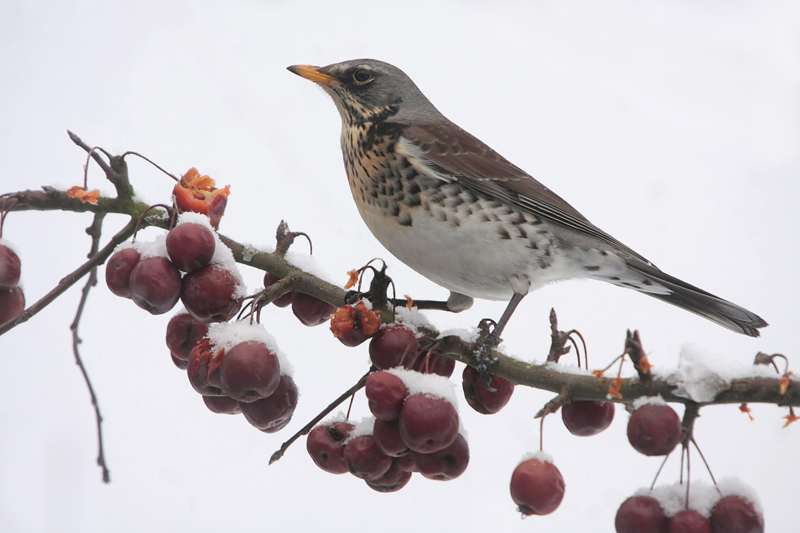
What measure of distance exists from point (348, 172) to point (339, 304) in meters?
0.87

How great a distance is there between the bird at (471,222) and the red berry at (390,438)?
660 millimetres

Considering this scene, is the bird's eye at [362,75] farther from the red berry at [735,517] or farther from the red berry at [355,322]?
the red berry at [735,517]

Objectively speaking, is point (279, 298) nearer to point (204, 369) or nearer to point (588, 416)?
point (204, 369)

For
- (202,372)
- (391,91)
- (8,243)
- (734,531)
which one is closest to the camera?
(734,531)

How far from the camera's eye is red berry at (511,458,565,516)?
1.16 meters

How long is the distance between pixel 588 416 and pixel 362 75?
61.8 inches

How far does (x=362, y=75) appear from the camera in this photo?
2377mm

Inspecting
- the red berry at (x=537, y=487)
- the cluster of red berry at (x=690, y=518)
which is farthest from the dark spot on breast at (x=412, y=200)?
the cluster of red berry at (x=690, y=518)

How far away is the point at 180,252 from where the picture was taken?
1350mm

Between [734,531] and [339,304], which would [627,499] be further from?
[339,304]

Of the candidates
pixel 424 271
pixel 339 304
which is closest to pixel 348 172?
pixel 424 271

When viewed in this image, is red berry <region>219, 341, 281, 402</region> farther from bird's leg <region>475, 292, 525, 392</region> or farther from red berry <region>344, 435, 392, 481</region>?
bird's leg <region>475, 292, 525, 392</region>

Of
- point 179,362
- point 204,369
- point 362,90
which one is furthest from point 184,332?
point 362,90

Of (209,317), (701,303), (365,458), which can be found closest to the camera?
(365,458)
